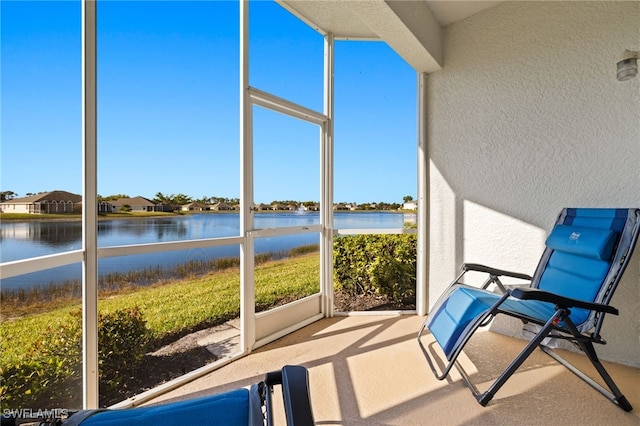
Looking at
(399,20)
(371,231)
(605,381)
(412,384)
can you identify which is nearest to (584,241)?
(605,381)

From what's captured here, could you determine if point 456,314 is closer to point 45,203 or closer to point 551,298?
point 551,298

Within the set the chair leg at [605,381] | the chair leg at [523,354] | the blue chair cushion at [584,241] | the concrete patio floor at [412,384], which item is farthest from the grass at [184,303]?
the chair leg at [605,381]

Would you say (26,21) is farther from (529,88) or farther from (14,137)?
(529,88)

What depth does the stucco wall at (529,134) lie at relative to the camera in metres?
2.61

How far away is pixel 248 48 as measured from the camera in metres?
2.77

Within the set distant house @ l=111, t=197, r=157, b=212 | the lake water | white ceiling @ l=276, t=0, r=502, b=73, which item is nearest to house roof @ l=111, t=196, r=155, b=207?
distant house @ l=111, t=197, r=157, b=212

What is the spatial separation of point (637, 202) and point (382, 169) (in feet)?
6.86

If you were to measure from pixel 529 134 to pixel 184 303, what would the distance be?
319 cm

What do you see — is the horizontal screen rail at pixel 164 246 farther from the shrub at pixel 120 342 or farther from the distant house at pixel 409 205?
the distant house at pixel 409 205

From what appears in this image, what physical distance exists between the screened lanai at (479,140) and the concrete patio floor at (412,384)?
0.16ft

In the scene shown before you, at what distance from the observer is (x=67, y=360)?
1760 mm

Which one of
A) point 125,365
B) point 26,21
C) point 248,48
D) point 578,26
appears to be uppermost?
point 578,26

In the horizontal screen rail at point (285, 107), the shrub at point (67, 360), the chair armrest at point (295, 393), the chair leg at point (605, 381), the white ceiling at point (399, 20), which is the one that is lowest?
the chair leg at point (605, 381)

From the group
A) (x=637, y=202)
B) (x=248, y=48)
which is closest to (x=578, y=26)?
(x=637, y=202)
